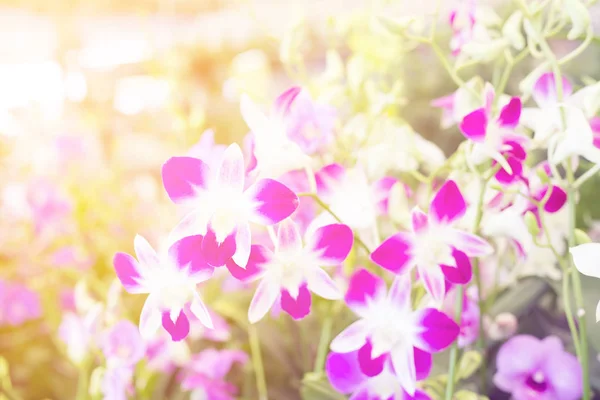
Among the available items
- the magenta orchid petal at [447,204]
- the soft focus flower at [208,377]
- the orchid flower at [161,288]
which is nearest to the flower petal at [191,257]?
the orchid flower at [161,288]

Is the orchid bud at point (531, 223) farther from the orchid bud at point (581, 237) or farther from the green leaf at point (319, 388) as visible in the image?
the green leaf at point (319, 388)

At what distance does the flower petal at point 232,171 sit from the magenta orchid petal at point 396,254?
0.07m

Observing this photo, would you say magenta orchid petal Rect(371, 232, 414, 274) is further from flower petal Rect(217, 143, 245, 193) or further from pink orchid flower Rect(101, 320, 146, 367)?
pink orchid flower Rect(101, 320, 146, 367)

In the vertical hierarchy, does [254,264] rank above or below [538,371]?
above

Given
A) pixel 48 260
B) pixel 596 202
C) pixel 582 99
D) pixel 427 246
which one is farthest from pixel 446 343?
pixel 48 260

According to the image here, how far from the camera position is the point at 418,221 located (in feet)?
0.87

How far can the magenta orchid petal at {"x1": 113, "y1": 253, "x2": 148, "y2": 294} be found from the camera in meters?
0.27

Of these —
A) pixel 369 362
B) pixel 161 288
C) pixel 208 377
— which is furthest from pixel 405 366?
pixel 208 377

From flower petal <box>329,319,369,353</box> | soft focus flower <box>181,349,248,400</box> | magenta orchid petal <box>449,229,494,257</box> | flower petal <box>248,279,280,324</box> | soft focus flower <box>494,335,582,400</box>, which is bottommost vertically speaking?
soft focus flower <box>181,349,248,400</box>

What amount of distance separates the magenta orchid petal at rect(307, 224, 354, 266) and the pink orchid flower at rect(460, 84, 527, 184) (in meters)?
0.07

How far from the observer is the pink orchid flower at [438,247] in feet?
0.85

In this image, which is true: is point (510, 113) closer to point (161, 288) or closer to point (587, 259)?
point (587, 259)

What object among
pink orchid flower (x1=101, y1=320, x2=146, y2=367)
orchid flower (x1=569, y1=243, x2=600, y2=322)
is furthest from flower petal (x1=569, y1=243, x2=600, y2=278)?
pink orchid flower (x1=101, y1=320, x2=146, y2=367)

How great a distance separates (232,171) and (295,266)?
58 mm
